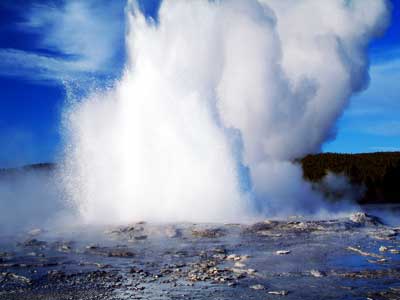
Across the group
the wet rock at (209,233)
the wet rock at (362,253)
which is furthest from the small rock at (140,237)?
the wet rock at (362,253)

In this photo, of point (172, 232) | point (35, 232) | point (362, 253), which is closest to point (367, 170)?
point (172, 232)

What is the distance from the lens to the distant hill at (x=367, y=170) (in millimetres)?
47622

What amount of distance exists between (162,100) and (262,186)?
7.76 m

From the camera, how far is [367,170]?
185 feet

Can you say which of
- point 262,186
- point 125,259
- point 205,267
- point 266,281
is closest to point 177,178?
point 262,186

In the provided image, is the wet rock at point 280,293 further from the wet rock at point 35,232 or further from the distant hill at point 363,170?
the distant hill at point 363,170

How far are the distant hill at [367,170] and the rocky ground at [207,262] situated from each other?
30751 mm

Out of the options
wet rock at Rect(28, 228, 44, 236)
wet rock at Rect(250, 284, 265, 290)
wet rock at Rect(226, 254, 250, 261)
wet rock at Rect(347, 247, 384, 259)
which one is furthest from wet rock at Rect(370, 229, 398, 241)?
wet rock at Rect(28, 228, 44, 236)

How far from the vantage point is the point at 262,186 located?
26.9 metres

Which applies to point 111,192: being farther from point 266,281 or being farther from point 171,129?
point 266,281

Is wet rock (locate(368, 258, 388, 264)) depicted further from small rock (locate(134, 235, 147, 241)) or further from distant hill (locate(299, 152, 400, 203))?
distant hill (locate(299, 152, 400, 203))

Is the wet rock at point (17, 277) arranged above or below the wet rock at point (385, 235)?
below

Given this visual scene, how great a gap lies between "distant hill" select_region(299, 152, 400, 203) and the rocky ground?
30751 mm

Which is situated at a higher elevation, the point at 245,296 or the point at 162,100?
the point at 162,100
